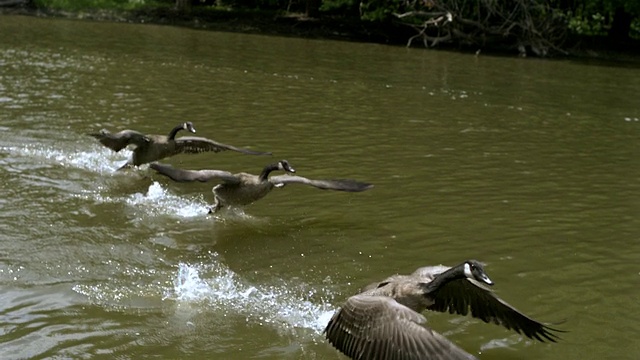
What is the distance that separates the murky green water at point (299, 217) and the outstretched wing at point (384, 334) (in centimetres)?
62

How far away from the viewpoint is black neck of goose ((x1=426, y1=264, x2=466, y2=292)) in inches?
257

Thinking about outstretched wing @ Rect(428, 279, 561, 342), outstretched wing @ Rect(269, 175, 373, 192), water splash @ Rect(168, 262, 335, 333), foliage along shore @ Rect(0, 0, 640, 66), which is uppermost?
foliage along shore @ Rect(0, 0, 640, 66)

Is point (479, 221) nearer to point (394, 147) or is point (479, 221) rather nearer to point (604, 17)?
point (394, 147)

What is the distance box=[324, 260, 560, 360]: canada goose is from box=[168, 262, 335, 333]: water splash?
0.82 metres

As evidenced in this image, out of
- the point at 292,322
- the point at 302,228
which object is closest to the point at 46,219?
the point at 302,228

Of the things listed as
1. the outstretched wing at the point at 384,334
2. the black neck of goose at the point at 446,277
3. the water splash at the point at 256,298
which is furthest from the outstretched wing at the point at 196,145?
the outstretched wing at the point at 384,334

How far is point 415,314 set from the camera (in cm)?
626

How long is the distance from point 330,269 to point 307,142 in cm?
640

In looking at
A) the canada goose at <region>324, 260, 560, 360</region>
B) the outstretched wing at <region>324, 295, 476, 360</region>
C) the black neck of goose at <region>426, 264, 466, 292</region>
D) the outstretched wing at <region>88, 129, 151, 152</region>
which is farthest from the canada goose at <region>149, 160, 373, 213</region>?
the outstretched wing at <region>324, 295, 476, 360</region>

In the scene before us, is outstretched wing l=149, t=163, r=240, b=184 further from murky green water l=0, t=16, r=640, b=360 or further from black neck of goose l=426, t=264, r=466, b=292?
black neck of goose l=426, t=264, r=466, b=292

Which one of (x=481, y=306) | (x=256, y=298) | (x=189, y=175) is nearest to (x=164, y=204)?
(x=189, y=175)

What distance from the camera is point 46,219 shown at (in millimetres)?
10250

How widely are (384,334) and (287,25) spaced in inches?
1509

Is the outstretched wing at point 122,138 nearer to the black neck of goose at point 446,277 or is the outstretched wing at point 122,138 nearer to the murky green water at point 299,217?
the murky green water at point 299,217
